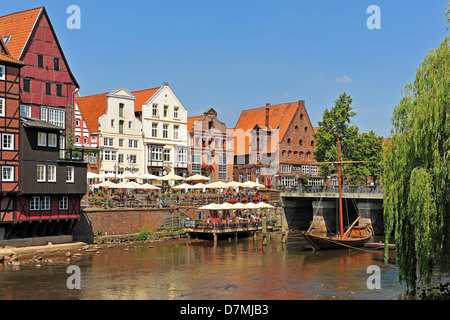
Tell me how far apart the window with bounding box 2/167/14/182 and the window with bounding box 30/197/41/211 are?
2.51 meters

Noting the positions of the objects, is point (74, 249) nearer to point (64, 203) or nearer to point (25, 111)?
point (64, 203)

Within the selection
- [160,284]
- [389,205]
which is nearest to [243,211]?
[160,284]

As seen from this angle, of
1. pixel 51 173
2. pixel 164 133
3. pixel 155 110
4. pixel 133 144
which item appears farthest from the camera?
pixel 164 133

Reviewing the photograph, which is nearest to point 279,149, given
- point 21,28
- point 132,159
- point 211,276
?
point 132,159

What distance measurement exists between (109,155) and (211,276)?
110ft

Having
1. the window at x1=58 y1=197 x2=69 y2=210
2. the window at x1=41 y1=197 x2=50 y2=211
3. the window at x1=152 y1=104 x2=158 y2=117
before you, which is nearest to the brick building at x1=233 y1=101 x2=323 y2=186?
the window at x1=152 y1=104 x2=158 y2=117

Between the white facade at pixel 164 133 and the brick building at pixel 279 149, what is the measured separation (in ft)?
48.0

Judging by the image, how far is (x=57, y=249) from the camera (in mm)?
42906

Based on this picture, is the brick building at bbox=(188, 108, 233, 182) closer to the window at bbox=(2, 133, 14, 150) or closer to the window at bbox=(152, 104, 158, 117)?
the window at bbox=(152, 104, 158, 117)

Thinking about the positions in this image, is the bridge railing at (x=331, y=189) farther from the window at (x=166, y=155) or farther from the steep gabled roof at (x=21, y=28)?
the steep gabled roof at (x=21, y=28)

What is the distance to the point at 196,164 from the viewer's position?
247ft

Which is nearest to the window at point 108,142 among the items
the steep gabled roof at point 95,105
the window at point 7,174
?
the steep gabled roof at point 95,105

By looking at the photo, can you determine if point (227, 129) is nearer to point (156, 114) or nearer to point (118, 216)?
point (156, 114)

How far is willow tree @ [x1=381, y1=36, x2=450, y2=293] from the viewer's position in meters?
22.3
